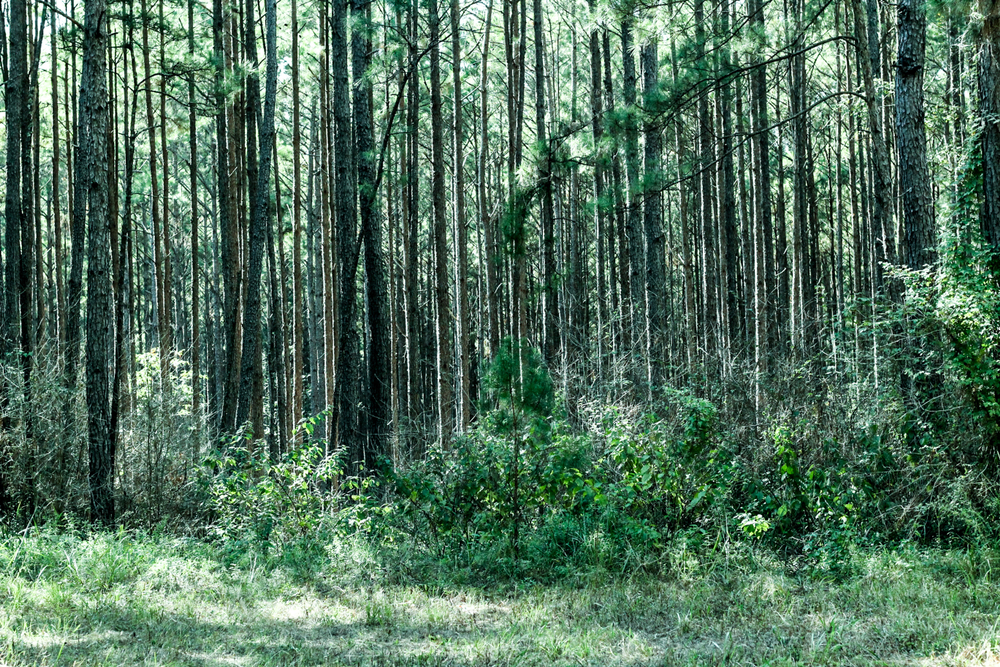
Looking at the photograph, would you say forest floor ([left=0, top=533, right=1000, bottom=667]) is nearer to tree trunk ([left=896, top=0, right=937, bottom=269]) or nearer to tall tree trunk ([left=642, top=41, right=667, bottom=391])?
tree trunk ([left=896, top=0, right=937, bottom=269])

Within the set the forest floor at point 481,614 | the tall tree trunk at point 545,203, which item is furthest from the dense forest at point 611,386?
the forest floor at point 481,614

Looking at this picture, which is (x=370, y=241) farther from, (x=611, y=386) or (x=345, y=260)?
(x=611, y=386)

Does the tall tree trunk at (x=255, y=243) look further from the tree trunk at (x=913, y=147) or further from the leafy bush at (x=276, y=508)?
the tree trunk at (x=913, y=147)

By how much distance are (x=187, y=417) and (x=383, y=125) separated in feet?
31.8

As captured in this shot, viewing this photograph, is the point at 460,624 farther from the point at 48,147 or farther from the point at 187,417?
the point at 48,147

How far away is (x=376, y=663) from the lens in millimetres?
4379

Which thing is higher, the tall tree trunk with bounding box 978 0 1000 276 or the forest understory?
the tall tree trunk with bounding box 978 0 1000 276

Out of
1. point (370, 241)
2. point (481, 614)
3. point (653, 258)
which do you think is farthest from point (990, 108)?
point (370, 241)

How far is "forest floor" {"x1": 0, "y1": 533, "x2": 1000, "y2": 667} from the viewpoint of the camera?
14.5ft

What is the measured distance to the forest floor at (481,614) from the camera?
4410 mm

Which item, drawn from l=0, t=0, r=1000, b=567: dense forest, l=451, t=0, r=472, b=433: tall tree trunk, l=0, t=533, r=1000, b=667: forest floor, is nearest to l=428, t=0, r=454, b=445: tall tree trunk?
l=0, t=0, r=1000, b=567: dense forest

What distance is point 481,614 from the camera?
17.7 ft

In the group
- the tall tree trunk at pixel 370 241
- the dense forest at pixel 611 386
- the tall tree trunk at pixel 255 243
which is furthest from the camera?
the tall tree trunk at pixel 255 243

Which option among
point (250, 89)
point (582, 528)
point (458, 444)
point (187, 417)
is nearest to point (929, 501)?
point (582, 528)
